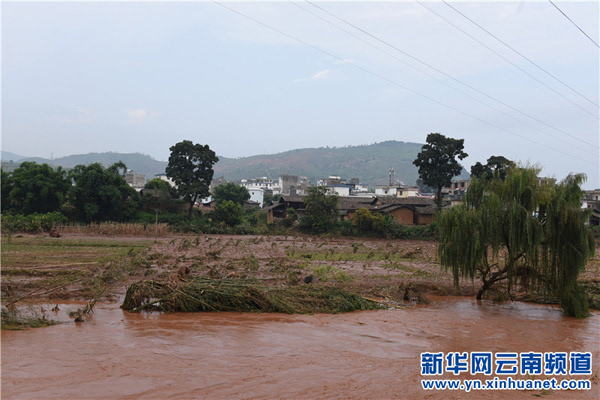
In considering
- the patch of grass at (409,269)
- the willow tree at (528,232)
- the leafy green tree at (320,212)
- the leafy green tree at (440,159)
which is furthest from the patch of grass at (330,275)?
the leafy green tree at (440,159)

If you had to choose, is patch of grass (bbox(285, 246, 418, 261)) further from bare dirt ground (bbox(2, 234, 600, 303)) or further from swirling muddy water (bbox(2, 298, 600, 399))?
swirling muddy water (bbox(2, 298, 600, 399))

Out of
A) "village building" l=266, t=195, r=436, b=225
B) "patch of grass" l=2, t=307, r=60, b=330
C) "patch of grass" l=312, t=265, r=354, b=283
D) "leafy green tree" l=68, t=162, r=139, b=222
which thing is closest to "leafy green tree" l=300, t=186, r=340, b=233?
"village building" l=266, t=195, r=436, b=225

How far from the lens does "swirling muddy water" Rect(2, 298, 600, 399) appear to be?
864 cm

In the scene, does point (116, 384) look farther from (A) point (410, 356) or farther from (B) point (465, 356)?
(B) point (465, 356)

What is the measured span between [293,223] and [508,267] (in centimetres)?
4104

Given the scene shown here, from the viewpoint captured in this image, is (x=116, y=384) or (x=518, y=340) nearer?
(x=116, y=384)

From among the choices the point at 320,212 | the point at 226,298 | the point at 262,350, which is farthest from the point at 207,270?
the point at 320,212

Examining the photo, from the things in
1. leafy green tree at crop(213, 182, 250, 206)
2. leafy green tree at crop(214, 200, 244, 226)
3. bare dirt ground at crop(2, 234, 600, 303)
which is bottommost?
bare dirt ground at crop(2, 234, 600, 303)

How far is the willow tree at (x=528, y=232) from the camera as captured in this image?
1548 cm

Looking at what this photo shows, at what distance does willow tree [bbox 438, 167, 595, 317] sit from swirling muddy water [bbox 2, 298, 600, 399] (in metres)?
1.53

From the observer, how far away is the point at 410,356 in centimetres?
1120

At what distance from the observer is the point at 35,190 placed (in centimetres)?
5100

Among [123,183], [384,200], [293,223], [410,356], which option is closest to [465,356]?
[410,356]

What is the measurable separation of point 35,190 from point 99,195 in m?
7.61
